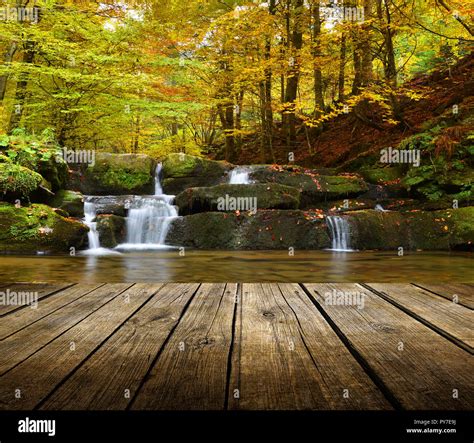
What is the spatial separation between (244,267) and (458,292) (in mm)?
5159

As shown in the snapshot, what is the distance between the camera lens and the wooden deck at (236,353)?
147 centimetres

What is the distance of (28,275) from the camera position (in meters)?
6.77

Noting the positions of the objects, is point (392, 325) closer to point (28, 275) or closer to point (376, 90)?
point (28, 275)

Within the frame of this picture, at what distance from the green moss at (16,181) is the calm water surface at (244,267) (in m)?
2.11

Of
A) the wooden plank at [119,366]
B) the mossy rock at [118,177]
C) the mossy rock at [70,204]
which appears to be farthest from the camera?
the mossy rock at [118,177]

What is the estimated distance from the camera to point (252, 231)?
37.1 feet

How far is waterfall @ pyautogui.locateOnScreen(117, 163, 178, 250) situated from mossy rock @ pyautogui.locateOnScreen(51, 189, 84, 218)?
1.40 m

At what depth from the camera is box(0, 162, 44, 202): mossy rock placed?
34.0 ft

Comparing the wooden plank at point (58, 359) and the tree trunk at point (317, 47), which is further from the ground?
the tree trunk at point (317, 47)

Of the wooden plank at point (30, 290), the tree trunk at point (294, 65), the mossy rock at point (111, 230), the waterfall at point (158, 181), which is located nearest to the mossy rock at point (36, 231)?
the mossy rock at point (111, 230)

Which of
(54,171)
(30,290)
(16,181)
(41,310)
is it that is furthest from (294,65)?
(41,310)

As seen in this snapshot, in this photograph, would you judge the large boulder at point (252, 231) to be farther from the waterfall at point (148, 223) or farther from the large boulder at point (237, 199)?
the large boulder at point (237, 199)

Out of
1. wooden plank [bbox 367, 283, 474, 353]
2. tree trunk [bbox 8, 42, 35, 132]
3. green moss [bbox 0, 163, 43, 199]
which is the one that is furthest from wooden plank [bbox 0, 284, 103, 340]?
tree trunk [bbox 8, 42, 35, 132]

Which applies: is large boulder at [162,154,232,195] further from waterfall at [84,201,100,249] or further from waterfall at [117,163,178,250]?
waterfall at [84,201,100,249]
